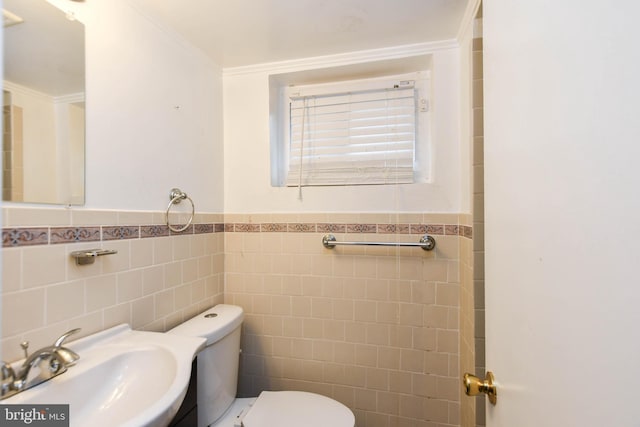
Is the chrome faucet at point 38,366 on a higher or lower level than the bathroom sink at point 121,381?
higher

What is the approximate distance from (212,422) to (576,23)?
5.56ft

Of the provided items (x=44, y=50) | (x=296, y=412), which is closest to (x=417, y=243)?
(x=296, y=412)

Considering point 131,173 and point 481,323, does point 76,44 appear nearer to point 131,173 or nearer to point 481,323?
point 131,173

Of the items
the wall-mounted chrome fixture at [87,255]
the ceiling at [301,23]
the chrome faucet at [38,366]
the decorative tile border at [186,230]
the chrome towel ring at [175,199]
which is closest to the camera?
the chrome faucet at [38,366]

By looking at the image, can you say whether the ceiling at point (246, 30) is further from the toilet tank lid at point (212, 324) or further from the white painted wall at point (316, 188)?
the toilet tank lid at point (212, 324)

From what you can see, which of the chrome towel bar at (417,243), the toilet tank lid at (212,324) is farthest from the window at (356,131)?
the toilet tank lid at (212,324)

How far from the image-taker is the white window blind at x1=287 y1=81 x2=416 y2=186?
62.7 inches

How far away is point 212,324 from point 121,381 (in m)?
0.42

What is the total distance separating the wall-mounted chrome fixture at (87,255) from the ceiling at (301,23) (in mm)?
1009

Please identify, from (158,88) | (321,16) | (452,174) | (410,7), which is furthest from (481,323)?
(158,88)

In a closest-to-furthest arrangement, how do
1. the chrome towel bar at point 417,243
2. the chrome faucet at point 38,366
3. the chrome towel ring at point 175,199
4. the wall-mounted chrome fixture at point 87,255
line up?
the chrome faucet at point 38,366 < the wall-mounted chrome fixture at point 87,255 < the chrome towel ring at point 175,199 < the chrome towel bar at point 417,243

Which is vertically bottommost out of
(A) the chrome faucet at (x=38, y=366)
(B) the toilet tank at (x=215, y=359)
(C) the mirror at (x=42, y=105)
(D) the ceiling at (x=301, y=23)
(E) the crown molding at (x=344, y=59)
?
(B) the toilet tank at (x=215, y=359)

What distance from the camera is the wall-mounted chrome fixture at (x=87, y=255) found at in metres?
0.91

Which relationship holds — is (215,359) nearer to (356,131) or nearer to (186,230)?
(186,230)
